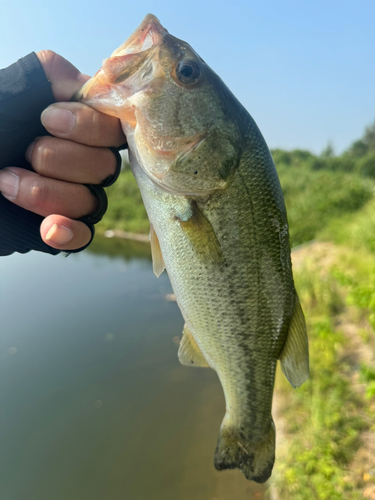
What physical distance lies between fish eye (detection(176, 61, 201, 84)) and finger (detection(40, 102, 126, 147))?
338mm

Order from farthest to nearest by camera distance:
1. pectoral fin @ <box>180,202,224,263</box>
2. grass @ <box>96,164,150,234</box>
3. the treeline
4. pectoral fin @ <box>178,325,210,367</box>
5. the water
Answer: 1. grass @ <box>96,164,150,234</box>
2. the treeline
3. the water
4. pectoral fin @ <box>178,325,210,367</box>
5. pectoral fin @ <box>180,202,224,263</box>

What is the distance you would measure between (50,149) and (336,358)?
4.99 meters

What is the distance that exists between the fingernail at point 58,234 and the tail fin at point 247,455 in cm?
140

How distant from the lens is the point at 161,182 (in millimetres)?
1360

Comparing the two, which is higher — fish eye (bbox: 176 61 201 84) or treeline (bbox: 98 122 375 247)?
fish eye (bbox: 176 61 201 84)

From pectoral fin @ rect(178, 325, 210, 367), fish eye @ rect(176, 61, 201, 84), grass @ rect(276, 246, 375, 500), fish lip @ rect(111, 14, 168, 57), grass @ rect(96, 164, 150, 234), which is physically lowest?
grass @ rect(96, 164, 150, 234)

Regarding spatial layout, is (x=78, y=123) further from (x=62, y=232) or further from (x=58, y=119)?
(x=62, y=232)

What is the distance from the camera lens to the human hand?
1.26 m

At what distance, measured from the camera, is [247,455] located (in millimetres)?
1751

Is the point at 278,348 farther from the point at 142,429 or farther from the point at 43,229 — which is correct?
the point at 142,429

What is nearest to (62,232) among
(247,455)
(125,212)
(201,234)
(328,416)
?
(201,234)

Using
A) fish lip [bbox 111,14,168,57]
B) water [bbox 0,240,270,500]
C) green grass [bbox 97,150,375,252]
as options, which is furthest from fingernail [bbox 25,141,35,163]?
green grass [bbox 97,150,375,252]

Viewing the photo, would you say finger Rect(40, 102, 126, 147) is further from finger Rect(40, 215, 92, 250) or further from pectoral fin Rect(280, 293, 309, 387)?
pectoral fin Rect(280, 293, 309, 387)

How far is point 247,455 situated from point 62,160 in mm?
1796
